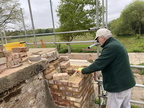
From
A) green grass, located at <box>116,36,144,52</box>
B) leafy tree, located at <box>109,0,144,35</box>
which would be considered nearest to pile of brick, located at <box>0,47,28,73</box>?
green grass, located at <box>116,36,144,52</box>

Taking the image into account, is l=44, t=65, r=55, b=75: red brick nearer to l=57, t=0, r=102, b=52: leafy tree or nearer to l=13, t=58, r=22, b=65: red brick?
l=13, t=58, r=22, b=65: red brick

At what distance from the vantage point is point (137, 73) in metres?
5.22

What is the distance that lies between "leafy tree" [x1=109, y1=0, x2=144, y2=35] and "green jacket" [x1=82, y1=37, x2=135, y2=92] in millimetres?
20115

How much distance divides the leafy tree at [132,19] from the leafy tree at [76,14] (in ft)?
39.7

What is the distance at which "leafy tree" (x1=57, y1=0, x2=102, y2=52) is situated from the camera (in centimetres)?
1019

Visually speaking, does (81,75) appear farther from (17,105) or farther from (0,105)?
(0,105)

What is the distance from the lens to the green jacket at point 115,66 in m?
1.66

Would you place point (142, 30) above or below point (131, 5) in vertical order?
below

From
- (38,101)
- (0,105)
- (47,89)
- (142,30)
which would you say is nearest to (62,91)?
(47,89)

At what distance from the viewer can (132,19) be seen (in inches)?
746

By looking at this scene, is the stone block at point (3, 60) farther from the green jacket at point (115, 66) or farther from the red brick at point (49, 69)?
the green jacket at point (115, 66)

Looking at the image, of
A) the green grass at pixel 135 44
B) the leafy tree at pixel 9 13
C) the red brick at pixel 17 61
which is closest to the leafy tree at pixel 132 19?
the green grass at pixel 135 44

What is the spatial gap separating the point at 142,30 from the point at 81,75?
21822mm

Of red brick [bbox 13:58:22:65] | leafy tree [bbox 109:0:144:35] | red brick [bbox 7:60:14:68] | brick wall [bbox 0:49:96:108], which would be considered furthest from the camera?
leafy tree [bbox 109:0:144:35]
